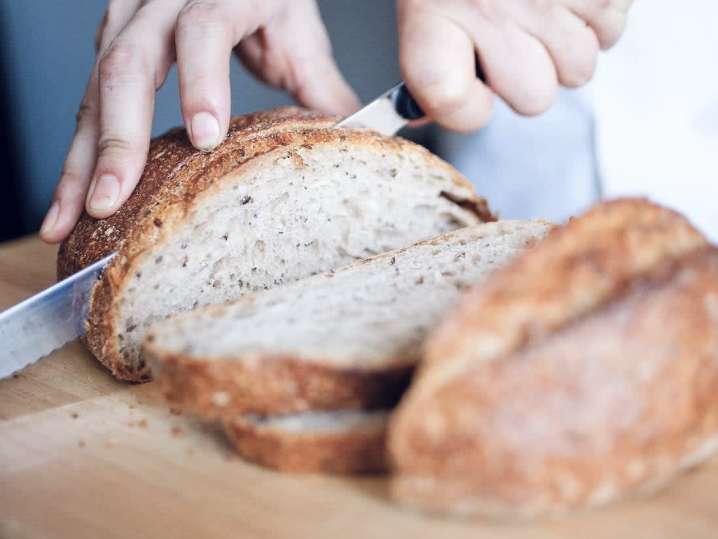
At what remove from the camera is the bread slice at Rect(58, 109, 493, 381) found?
1.96 m

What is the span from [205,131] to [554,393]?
3.99 ft

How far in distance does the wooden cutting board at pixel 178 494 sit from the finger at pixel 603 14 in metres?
1.39

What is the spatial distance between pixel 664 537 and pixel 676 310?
0.35 meters

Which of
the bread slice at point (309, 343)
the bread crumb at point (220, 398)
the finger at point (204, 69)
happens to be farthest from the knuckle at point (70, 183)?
the bread crumb at point (220, 398)

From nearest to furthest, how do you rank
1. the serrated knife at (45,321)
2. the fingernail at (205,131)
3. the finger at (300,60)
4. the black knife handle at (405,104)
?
the serrated knife at (45,321) < the fingernail at (205,131) < the black knife handle at (405,104) < the finger at (300,60)

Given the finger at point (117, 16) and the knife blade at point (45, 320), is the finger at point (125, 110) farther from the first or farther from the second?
the finger at point (117, 16)

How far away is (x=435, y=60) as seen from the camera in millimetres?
2270

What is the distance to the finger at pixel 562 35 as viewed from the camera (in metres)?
2.30

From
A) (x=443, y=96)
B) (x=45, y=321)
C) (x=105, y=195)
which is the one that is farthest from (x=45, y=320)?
(x=443, y=96)

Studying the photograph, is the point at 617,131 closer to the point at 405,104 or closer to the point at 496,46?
the point at 496,46

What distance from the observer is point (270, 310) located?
1.76 meters

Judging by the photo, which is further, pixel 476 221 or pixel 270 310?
pixel 476 221

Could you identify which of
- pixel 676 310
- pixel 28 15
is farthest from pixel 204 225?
pixel 28 15

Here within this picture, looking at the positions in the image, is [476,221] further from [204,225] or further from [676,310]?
[676,310]
